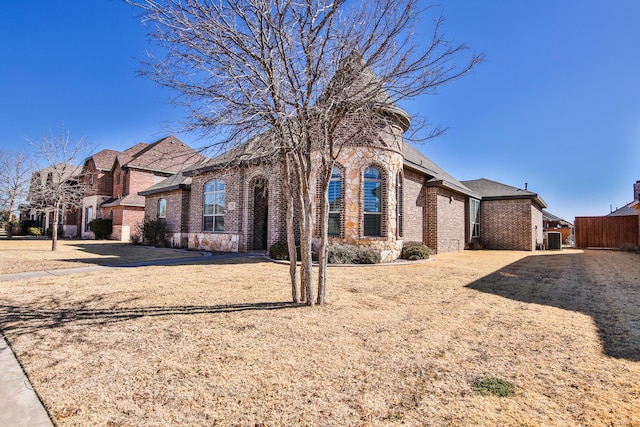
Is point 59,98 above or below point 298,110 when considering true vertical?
above

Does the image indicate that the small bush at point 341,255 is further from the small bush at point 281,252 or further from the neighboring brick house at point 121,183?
the neighboring brick house at point 121,183

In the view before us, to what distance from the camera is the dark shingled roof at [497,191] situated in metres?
19.3

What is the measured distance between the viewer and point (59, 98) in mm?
12594

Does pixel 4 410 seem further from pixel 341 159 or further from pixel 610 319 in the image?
pixel 341 159

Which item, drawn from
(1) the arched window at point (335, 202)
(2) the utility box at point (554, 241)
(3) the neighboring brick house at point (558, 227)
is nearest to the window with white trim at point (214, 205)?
(1) the arched window at point (335, 202)

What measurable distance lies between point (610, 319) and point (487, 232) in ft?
56.5

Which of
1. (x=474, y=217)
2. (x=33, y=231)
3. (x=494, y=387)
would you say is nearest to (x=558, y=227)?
(x=474, y=217)

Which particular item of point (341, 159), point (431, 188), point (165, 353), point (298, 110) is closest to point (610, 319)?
point (298, 110)

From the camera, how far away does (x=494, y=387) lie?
280cm

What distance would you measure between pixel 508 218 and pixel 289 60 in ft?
63.8

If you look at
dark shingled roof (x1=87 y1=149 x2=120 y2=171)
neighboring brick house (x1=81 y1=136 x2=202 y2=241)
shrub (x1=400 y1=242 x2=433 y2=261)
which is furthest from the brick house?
dark shingled roof (x1=87 y1=149 x2=120 y2=171)

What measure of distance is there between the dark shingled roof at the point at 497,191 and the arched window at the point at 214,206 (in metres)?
15.8

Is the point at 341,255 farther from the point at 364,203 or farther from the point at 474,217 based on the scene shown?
the point at 474,217

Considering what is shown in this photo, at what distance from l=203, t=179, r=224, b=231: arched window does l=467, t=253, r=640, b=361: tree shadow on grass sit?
11.8 meters
